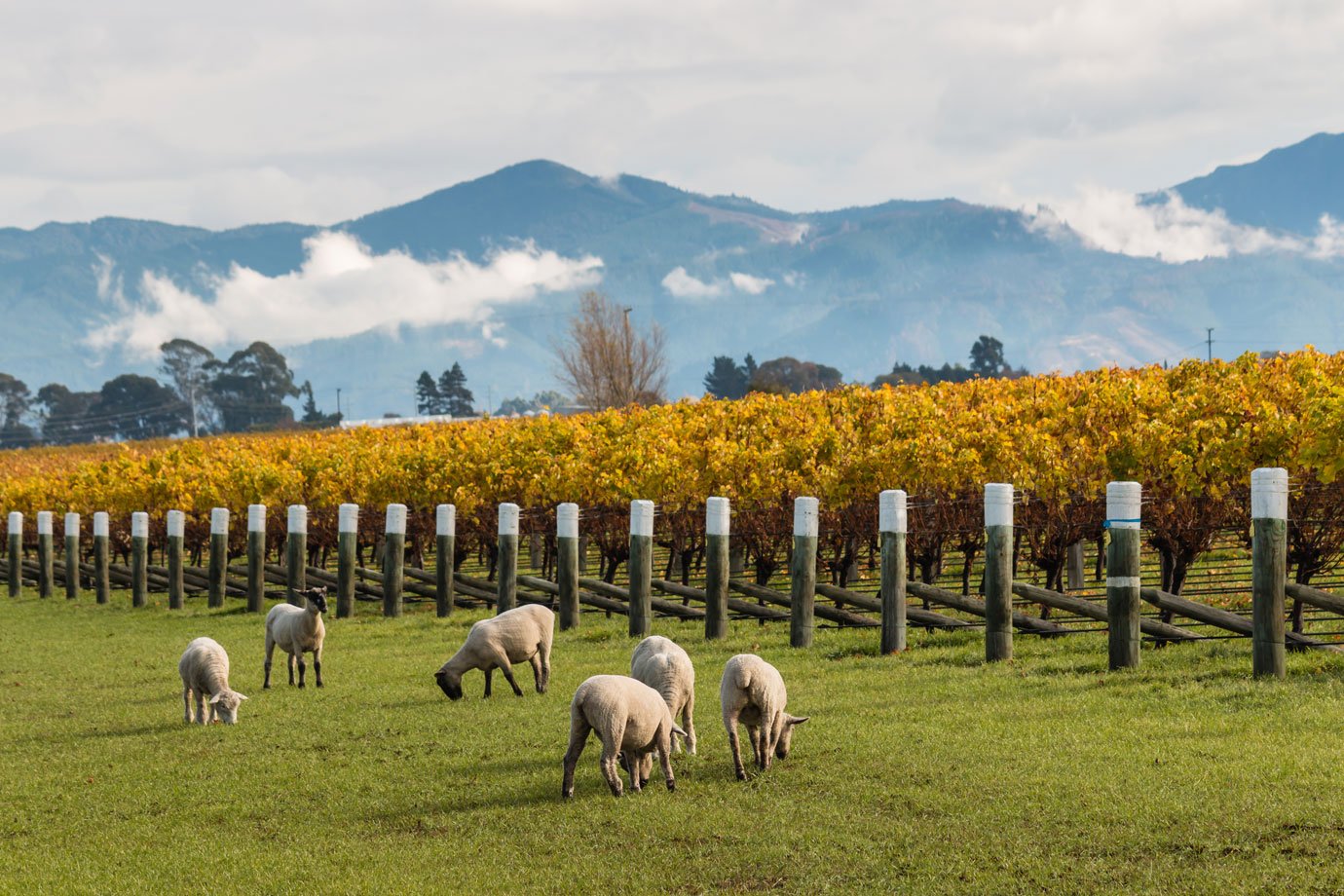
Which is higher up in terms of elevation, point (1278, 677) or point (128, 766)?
point (1278, 677)

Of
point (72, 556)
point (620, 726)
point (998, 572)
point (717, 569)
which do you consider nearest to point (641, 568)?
point (717, 569)

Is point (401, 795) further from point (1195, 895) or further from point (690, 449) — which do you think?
point (690, 449)

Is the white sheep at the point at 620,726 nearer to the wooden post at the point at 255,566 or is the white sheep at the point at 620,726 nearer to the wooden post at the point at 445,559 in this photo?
the wooden post at the point at 445,559

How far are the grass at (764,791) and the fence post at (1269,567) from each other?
36 cm

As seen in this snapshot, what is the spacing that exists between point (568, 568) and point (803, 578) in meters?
4.77

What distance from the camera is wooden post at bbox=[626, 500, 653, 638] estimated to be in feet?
69.2

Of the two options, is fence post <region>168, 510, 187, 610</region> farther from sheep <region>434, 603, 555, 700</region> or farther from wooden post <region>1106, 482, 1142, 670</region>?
wooden post <region>1106, 482, 1142, 670</region>

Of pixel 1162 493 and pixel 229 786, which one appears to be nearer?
pixel 229 786

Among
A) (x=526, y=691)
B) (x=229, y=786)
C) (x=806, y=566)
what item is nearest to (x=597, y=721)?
(x=229, y=786)

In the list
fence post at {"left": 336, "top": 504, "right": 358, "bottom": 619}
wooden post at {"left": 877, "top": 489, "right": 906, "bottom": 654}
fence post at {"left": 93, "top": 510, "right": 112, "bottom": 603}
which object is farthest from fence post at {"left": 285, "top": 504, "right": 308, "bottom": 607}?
wooden post at {"left": 877, "top": 489, "right": 906, "bottom": 654}

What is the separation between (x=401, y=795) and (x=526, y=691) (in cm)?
509

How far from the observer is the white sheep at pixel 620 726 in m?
10.9

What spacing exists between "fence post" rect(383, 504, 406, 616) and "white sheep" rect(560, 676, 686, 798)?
50.4 ft

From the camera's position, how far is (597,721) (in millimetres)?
10977
